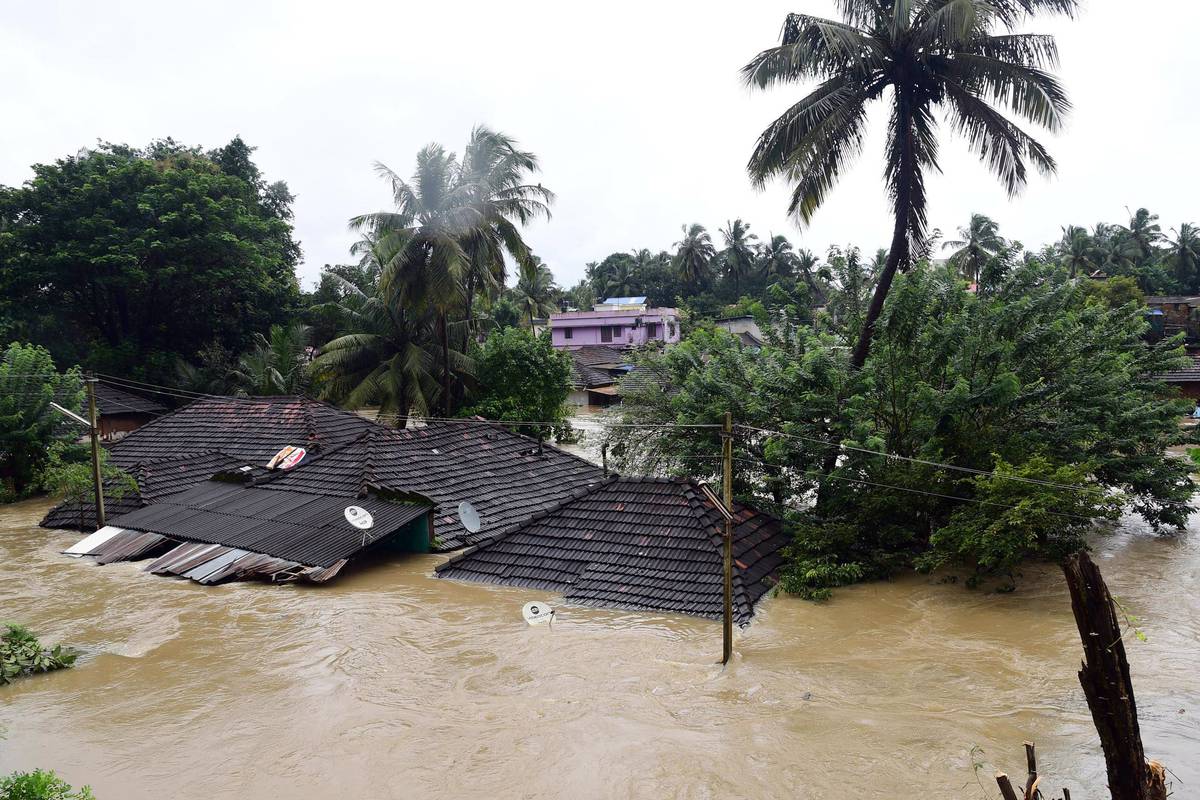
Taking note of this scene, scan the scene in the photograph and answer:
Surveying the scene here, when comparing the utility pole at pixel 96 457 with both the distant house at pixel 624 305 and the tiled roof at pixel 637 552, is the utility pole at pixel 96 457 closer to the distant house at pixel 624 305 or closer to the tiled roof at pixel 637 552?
the tiled roof at pixel 637 552

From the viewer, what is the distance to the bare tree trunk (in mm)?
4508

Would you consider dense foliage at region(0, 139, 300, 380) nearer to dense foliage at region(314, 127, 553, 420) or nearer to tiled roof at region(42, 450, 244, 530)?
dense foliage at region(314, 127, 553, 420)

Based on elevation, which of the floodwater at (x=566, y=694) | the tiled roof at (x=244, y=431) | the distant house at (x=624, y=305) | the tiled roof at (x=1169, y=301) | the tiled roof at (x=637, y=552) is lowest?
the floodwater at (x=566, y=694)

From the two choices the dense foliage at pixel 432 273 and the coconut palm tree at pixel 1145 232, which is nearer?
the dense foliage at pixel 432 273

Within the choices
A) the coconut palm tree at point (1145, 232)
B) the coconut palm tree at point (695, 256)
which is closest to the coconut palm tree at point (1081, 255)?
the coconut palm tree at point (1145, 232)

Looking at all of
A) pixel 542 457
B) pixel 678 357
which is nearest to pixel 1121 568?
pixel 678 357

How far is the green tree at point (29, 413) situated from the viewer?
19.8 meters

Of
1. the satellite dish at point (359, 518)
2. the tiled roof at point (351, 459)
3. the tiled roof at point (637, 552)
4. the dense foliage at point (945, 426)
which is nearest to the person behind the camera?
the tiled roof at point (637, 552)

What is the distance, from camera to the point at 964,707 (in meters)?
9.21

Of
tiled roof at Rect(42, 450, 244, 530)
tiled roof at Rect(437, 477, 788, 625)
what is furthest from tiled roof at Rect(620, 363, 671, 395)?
tiled roof at Rect(42, 450, 244, 530)

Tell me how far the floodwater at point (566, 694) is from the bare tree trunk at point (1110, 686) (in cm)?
326

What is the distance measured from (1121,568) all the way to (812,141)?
9.59 m

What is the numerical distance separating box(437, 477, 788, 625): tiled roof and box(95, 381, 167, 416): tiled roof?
1880 centimetres

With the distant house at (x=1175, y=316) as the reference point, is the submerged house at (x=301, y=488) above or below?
below
